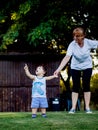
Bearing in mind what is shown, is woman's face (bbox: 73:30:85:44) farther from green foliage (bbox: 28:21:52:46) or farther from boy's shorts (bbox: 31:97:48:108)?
green foliage (bbox: 28:21:52:46)

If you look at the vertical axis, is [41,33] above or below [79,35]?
above

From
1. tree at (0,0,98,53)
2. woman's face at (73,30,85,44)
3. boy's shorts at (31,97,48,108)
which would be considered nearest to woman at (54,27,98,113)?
woman's face at (73,30,85,44)

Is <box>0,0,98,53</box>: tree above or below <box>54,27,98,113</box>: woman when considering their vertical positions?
above

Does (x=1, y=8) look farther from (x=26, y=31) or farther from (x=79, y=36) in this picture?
(x=79, y=36)

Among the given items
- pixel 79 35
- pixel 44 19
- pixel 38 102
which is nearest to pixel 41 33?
pixel 44 19

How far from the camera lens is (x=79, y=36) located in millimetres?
8867

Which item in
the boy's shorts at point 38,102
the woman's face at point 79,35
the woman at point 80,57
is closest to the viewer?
the boy's shorts at point 38,102

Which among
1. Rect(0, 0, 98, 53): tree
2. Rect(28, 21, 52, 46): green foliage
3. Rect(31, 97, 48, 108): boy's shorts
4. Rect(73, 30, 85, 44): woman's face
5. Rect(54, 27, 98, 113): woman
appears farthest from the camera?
Rect(0, 0, 98, 53): tree

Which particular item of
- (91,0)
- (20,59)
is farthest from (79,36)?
(20,59)

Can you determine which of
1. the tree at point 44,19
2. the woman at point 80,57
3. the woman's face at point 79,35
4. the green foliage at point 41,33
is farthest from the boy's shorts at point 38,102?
the green foliage at point 41,33

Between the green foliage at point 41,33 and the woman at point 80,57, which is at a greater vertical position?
the green foliage at point 41,33

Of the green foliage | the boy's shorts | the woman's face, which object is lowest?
the boy's shorts

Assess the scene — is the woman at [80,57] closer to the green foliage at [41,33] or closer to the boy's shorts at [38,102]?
the boy's shorts at [38,102]

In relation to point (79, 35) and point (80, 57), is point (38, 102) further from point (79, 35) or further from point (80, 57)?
point (79, 35)
